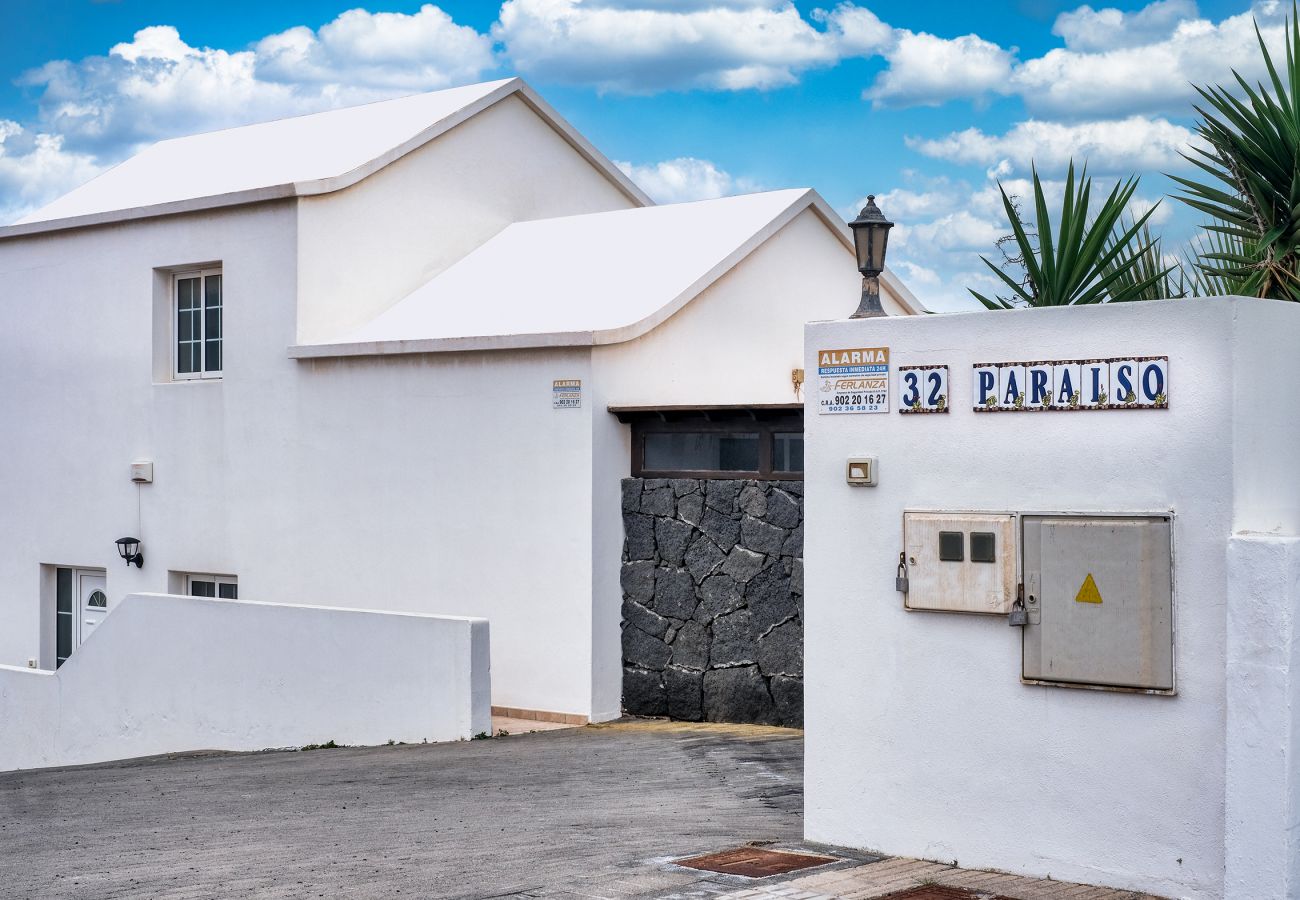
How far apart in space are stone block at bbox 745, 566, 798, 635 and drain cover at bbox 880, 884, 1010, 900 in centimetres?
571

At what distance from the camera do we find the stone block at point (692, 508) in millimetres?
13312

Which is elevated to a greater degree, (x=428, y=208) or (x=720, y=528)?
(x=428, y=208)

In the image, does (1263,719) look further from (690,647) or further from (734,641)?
(690,647)

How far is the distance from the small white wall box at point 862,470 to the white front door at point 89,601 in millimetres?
14070

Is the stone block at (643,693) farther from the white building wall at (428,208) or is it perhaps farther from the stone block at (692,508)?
the white building wall at (428,208)

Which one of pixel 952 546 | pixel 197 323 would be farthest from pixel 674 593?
pixel 197 323

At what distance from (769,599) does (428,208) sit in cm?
774

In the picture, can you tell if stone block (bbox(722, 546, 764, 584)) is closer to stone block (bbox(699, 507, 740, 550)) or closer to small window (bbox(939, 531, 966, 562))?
stone block (bbox(699, 507, 740, 550))

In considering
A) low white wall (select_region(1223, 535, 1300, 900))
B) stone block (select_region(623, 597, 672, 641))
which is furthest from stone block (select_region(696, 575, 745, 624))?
low white wall (select_region(1223, 535, 1300, 900))

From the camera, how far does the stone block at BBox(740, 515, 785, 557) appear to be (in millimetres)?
12734

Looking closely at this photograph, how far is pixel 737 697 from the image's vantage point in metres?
13.0

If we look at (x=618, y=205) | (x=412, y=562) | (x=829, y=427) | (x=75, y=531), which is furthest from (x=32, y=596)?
(x=829, y=427)

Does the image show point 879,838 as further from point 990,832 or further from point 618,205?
point 618,205

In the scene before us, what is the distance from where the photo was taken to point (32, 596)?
19953 millimetres
